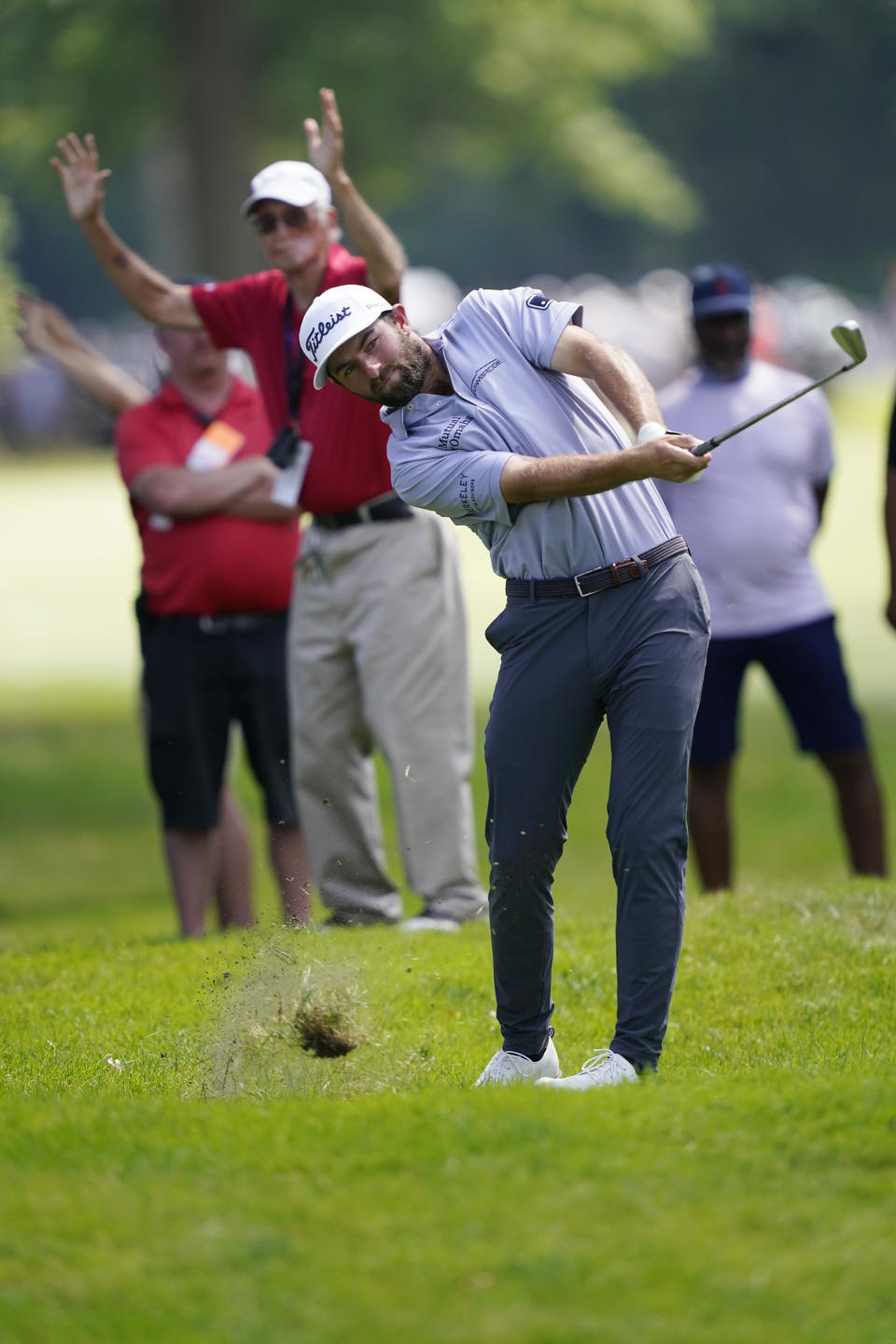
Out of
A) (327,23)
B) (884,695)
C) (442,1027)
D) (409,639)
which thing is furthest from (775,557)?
(327,23)

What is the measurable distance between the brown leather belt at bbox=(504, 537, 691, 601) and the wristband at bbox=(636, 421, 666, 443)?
32 cm

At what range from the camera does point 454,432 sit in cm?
530

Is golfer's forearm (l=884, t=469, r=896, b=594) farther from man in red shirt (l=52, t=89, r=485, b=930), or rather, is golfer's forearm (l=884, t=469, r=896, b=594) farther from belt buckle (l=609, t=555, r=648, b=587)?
belt buckle (l=609, t=555, r=648, b=587)

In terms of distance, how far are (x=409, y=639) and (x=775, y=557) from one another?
1.68 m

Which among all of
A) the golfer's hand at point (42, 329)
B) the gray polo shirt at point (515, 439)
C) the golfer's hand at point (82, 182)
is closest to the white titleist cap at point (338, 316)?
the gray polo shirt at point (515, 439)

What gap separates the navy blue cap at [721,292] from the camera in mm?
8695

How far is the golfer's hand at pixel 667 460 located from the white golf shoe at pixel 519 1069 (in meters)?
1.61

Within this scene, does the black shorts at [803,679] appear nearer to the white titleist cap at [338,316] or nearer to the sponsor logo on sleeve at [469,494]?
the sponsor logo on sleeve at [469,494]

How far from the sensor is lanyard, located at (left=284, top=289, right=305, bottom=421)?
7.73m

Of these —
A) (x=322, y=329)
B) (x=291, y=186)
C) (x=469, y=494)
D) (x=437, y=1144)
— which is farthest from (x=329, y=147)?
(x=437, y=1144)

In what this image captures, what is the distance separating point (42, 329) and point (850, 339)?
471 centimetres

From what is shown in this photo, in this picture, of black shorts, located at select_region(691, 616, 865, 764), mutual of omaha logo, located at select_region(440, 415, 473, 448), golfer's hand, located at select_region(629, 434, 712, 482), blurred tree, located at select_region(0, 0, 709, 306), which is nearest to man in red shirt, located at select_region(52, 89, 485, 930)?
black shorts, located at select_region(691, 616, 865, 764)

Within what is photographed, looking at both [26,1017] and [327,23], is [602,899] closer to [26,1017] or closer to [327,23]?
[26,1017]

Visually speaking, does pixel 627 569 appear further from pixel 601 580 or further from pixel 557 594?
pixel 557 594
